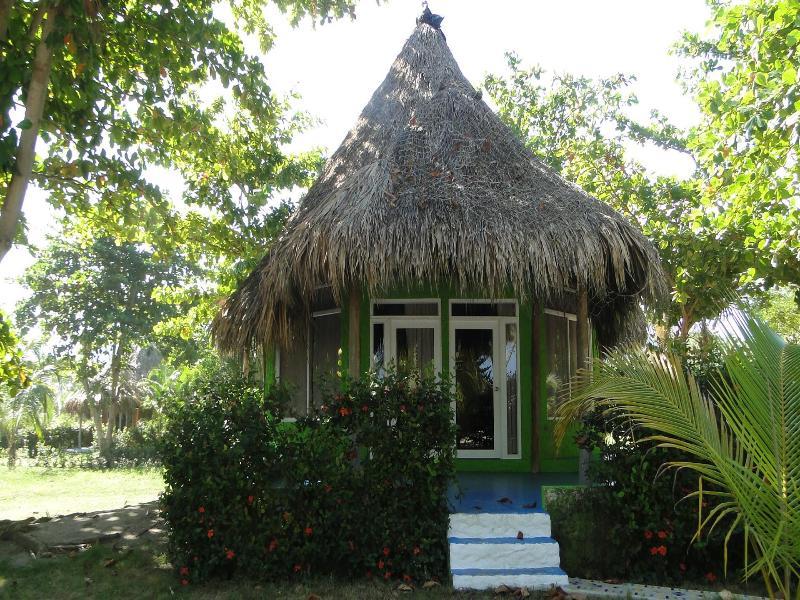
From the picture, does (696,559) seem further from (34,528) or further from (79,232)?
(79,232)

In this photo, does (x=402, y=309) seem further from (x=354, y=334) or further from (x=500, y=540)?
(x=500, y=540)

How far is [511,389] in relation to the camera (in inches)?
355

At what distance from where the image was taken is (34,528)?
7934mm

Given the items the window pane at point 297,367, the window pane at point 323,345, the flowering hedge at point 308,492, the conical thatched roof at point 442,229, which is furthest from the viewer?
the window pane at point 297,367

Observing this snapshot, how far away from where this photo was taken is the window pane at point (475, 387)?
897cm

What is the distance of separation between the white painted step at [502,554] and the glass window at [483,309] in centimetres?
368

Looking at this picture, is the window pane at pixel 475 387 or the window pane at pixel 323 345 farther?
the window pane at pixel 323 345

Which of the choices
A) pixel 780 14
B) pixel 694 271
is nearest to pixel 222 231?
pixel 694 271

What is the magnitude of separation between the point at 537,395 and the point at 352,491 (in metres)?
3.97

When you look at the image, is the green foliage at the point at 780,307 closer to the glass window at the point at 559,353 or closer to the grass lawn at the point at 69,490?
the glass window at the point at 559,353

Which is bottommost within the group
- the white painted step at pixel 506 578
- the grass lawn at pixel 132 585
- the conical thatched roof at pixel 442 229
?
the grass lawn at pixel 132 585

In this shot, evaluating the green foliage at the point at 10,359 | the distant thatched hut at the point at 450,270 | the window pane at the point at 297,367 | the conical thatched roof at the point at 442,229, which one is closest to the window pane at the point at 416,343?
the distant thatched hut at the point at 450,270

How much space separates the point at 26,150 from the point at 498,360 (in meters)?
5.91

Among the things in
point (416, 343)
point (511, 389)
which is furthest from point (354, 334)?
point (511, 389)
